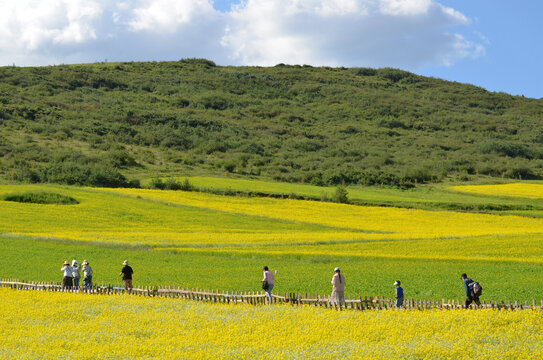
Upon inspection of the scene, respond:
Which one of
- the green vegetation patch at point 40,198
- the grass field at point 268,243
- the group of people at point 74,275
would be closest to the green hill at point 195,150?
the green vegetation patch at point 40,198

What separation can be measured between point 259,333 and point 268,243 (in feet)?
99.0

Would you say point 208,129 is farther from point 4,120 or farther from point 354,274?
point 354,274

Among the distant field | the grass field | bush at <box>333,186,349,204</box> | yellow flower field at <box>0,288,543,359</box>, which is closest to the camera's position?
yellow flower field at <box>0,288,543,359</box>

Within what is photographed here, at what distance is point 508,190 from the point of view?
102 m

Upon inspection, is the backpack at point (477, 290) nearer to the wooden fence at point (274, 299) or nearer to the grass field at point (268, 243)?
the wooden fence at point (274, 299)

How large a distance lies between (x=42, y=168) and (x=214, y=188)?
25677 mm

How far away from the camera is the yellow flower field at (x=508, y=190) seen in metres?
95.5

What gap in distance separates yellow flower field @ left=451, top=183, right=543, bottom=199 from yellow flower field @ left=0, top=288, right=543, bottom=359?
77.0 metres

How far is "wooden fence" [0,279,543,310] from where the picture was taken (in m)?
23.3

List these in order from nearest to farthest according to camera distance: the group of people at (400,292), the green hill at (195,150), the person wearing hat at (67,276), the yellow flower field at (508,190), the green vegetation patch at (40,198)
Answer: the group of people at (400,292) < the person wearing hat at (67,276) < the green vegetation patch at (40,198) < the yellow flower field at (508,190) < the green hill at (195,150)

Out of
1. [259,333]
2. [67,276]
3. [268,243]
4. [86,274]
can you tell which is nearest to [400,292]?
[259,333]

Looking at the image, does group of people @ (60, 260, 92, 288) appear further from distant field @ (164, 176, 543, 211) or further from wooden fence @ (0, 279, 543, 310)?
distant field @ (164, 176, 543, 211)

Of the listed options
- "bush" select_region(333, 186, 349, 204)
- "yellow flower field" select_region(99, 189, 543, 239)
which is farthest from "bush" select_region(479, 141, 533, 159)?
"yellow flower field" select_region(99, 189, 543, 239)

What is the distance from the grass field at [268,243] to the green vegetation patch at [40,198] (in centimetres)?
153
